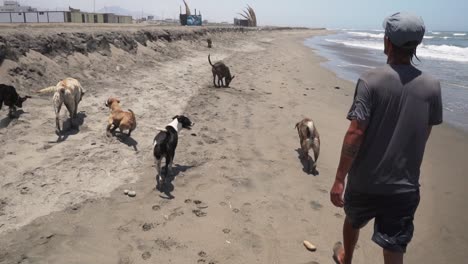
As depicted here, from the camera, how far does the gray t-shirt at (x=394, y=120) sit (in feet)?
7.82

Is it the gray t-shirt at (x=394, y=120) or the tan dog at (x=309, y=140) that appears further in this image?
the tan dog at (x=309, y=140)

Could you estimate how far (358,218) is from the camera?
2.82m

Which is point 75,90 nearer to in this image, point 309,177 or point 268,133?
point 268,133

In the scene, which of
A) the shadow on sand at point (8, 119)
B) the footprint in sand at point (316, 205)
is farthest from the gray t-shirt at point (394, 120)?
the shadow on sand at point (8, 119)

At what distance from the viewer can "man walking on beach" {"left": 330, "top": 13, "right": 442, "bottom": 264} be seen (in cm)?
239

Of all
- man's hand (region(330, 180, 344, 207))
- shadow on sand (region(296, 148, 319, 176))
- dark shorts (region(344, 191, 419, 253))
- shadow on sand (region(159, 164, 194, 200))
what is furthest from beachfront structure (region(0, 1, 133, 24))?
dark shorts (region(344, 191, 419, 253))

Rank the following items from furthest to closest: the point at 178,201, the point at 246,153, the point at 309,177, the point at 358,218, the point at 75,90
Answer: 1. the point at 75,90
2. the point at 246,153
3. the point at 309,177
4. the point at 178,201
5. the point at 358,218

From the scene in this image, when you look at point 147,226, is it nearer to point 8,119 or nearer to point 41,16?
point 8,119

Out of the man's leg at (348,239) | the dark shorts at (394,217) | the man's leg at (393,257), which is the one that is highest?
the dark shorts at (394,217)

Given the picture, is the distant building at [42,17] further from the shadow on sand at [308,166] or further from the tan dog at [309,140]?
the shadow on sand at [308,166]

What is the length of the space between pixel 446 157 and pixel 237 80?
816 centimetres

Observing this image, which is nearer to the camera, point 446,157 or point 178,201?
point 178,201

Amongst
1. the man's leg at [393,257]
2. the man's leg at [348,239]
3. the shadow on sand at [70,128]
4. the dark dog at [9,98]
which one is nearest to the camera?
the man's leg at [393,257]

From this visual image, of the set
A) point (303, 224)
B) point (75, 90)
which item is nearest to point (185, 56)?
point (75, 90)
